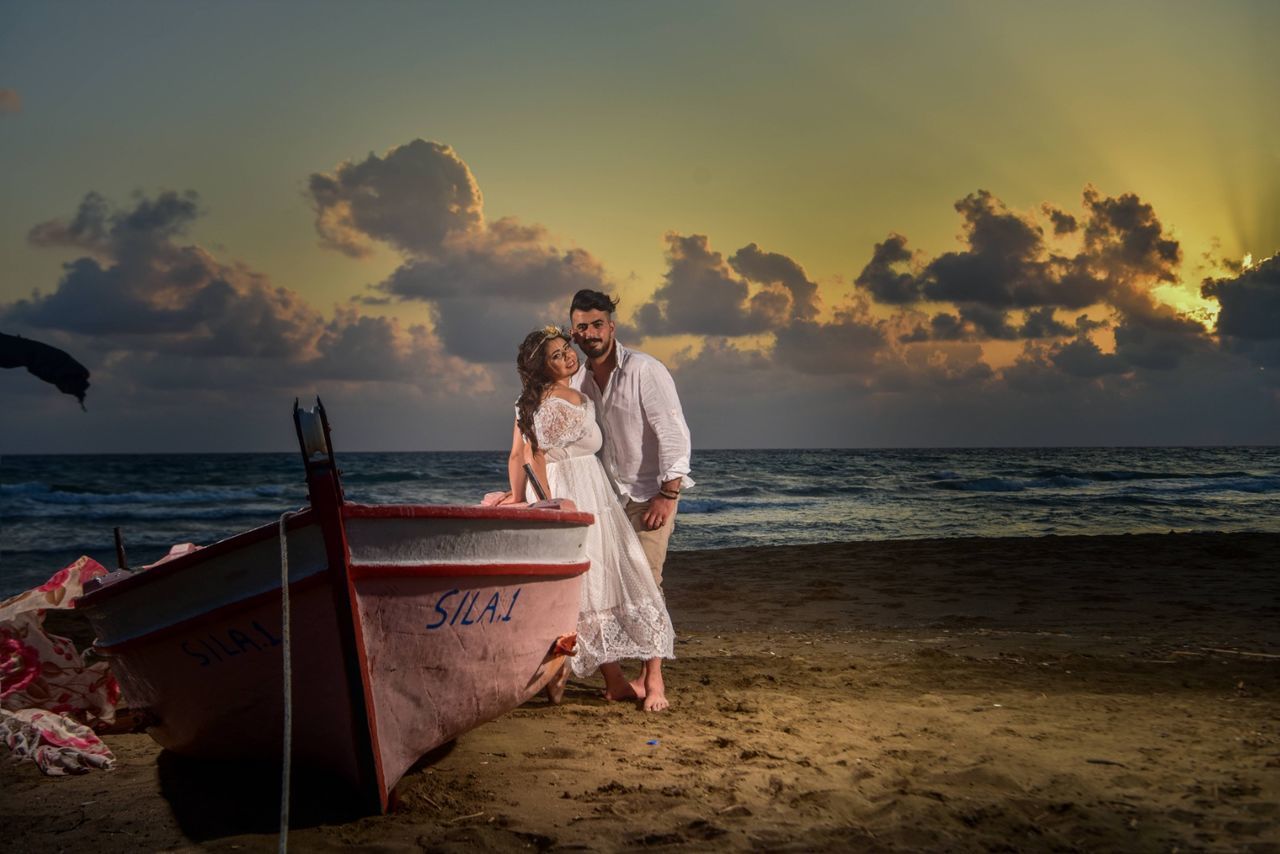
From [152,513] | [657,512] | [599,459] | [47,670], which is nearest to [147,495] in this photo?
[152,513]

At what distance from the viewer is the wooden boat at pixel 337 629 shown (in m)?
3.29

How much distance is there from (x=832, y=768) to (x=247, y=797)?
2362 mm

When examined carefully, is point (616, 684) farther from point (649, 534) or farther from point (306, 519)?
point (306, 519)

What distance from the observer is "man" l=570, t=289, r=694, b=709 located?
4906mm

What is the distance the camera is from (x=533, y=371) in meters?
4.83

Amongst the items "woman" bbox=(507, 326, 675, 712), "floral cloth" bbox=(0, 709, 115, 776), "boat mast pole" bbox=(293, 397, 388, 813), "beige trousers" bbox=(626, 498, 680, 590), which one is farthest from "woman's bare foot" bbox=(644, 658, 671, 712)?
"floral cloth" bbox=(0, 709, 115, 776)

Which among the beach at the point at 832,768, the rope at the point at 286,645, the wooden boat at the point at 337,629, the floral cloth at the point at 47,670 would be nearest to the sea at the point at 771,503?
the floral cloth at the point at 47,670

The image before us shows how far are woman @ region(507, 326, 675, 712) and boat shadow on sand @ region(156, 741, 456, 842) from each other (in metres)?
0.97

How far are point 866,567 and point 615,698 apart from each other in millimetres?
6726

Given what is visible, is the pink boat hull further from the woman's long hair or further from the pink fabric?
the pink fabric

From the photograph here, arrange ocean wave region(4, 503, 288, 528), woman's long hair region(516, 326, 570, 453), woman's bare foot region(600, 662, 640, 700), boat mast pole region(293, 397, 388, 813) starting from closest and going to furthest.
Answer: boat mast pole region(293, 397, 388, 813), woman's long hair region(516, 326, 570, 453), woman's bare foot region(600, 662, 640, 700), ocean wave region(4, 503, 288, 528)

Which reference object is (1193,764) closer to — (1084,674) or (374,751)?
(1084,674)

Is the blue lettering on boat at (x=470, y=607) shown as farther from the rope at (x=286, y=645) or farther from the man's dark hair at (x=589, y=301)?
the man's dark hair at (x=589, y=301)

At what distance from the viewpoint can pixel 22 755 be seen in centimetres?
440
